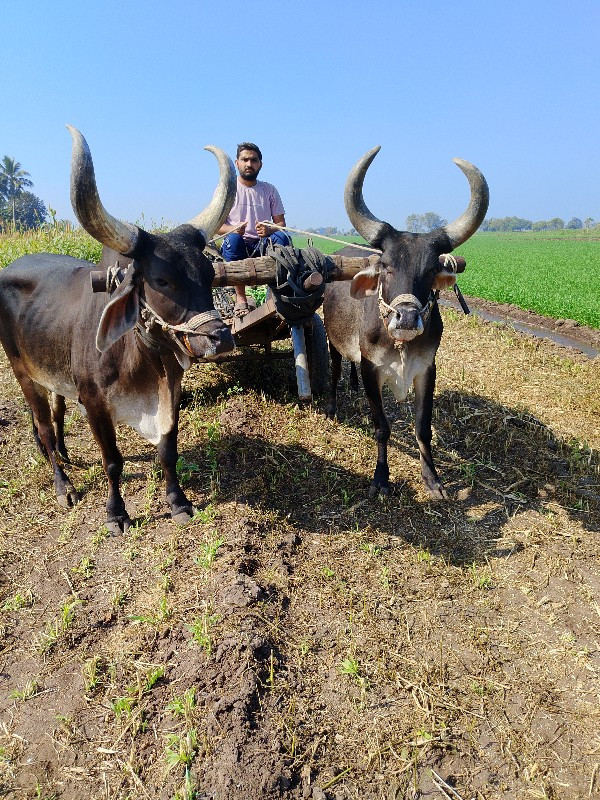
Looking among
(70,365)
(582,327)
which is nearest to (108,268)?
(70,365)

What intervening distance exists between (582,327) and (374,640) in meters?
11.7

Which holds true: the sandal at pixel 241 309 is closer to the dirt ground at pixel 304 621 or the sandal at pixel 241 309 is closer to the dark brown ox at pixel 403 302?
the dirt ground at pixel 304 621

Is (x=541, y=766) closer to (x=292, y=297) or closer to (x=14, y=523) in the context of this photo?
(x=292, y=297)

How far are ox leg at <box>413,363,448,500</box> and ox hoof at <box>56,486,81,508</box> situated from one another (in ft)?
9.12

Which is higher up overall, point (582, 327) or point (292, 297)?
point (292, 297)

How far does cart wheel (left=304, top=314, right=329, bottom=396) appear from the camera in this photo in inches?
235

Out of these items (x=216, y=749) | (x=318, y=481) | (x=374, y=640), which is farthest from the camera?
(x=318, y=481)

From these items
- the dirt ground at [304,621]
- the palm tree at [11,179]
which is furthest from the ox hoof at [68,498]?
the palm tree at [11,179]

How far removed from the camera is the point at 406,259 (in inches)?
160

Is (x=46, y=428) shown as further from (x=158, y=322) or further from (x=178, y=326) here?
(x=178, y=326)

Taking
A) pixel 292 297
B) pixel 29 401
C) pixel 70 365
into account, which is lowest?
pixel 29 401

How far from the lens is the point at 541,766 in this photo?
2.46m

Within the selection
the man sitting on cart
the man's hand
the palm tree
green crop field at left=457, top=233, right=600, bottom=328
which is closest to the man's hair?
the man sitting on cart

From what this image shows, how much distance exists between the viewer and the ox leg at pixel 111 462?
399 cm
